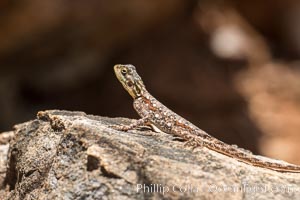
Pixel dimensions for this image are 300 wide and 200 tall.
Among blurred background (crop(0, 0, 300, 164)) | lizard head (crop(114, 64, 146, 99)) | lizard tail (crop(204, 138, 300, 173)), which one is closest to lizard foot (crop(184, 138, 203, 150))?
lizard tail (crop(204, 138, 300, 173))

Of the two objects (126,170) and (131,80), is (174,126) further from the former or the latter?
(126,170)

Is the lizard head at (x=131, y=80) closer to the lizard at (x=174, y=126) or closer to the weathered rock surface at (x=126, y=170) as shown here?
the lizard at (x=174, y=126)

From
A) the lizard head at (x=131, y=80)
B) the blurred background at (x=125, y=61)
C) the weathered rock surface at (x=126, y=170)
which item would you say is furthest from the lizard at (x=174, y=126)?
the blurred background at (x=125, y=61)

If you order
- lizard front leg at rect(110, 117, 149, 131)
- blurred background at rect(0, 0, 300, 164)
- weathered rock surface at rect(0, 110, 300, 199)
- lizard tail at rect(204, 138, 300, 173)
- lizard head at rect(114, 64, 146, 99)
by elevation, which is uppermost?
blurred background at rect(0, 0, 300, 164)

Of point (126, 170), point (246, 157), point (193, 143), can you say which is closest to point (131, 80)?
point (193, 143)

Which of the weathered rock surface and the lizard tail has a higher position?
the lizard tail

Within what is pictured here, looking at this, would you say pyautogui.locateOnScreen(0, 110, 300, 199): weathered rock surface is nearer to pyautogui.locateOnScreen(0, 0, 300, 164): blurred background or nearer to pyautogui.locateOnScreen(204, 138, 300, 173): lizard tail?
pyautogui.locateOnScreen(204, 138, 300, 173): lizard tail

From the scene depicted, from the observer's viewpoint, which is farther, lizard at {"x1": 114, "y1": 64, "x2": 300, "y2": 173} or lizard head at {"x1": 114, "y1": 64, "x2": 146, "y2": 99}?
lizard head at {"x1": 114, "y1": 64, "x2": 146, "y2": 99}

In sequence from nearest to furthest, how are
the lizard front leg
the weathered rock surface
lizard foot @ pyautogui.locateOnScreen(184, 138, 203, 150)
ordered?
the weathered rock surface, lizard foot @ pyautogui.locateOnScreen(184, 138, 203, 150), the lizard front leg
